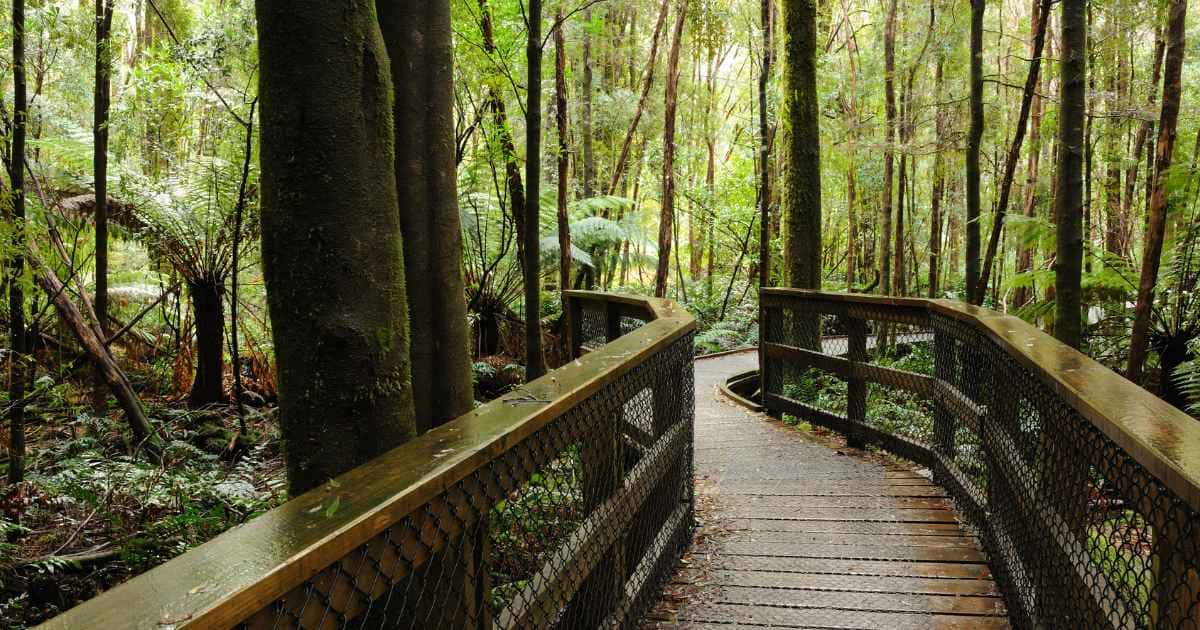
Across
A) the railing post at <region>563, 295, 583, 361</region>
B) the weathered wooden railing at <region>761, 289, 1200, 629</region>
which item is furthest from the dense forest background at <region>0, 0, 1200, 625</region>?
the weathered wooden railing at <region>761, 289, 1200, 629</region>

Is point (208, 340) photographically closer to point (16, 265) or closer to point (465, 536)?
point (16, 265)

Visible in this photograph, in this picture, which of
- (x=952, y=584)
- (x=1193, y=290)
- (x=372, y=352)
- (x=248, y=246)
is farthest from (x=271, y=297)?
(x=1193, y=290)

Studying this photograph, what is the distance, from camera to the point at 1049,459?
115 inches

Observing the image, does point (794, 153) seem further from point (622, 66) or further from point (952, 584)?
point (622, 66)

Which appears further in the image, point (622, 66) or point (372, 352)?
point (622, 66)

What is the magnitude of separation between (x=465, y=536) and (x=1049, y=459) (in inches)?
93.7

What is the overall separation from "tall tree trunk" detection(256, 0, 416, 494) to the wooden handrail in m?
1.97

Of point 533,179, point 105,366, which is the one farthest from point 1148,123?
point 105,366

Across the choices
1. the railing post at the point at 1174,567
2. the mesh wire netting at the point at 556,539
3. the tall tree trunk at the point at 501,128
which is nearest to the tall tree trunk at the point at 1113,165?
the tall tree trunk at the point at 501,128

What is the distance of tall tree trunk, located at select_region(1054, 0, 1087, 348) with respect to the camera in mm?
5535

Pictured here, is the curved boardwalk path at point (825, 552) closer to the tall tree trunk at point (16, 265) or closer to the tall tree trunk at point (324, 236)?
the tall tree trunk at point (324, 236)

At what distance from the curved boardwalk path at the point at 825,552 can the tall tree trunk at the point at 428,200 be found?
5.00 ft

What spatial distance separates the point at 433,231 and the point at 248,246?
6.21 meters

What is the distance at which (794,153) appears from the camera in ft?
29.0
